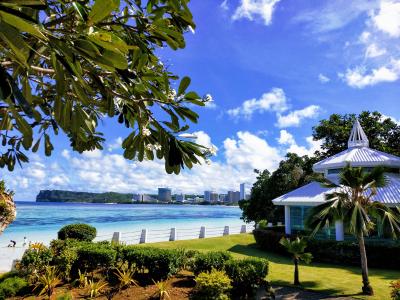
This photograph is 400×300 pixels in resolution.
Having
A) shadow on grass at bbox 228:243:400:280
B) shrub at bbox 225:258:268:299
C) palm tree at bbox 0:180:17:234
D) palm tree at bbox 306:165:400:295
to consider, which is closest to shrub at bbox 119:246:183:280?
shrub at bbox 225:258:268:299

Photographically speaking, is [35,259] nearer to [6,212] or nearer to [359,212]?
[6,212]

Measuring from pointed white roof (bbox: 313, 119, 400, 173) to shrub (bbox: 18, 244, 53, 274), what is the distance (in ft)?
53.9

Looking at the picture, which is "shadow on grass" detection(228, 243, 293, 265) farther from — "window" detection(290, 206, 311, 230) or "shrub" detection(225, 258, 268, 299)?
"shrub" detection(225, 258, 268, 299)

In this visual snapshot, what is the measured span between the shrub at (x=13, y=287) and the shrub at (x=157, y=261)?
327 centimetres

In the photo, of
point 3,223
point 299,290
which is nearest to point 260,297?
point 299,290

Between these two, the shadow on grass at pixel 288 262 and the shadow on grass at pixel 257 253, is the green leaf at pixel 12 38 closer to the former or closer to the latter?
the shadow on grass at pixel 288 262

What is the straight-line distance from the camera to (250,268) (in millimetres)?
10742

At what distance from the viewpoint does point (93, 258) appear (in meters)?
12.1

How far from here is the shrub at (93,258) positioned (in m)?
12.0

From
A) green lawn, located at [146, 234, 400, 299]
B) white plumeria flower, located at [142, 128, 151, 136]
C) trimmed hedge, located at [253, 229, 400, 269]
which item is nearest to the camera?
white plumeria flower, located at [142, 128, 151, 136]

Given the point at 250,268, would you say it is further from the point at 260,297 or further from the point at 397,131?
the point at 397,131

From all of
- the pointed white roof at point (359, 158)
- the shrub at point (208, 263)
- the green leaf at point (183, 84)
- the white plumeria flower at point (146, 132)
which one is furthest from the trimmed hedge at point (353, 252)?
the green leaf at point (183, 84)

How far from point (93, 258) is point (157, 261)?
2360 millimetres

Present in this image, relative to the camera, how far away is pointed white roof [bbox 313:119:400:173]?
22172 millimetres
